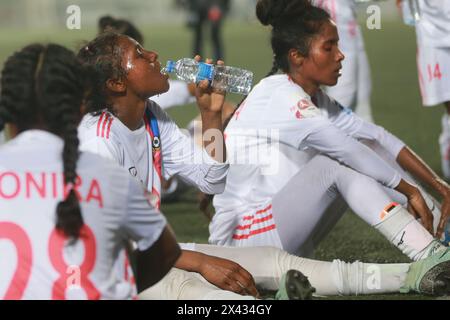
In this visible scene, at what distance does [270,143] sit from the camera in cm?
499

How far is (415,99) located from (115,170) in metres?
9.83

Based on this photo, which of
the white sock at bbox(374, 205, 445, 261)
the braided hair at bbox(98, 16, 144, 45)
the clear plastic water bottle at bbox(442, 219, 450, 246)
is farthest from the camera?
the braided hair at bbox(98, 16, 144, 45)

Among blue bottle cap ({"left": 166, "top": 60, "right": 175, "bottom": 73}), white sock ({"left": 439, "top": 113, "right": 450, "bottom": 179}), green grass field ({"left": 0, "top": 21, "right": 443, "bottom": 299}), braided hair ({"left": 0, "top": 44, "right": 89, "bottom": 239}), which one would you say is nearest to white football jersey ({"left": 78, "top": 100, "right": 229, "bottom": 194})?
blue bottle cap ({"left": 166, "top": 60, "right": 175, "bottom": 73})

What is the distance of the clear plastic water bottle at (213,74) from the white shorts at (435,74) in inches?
80.6

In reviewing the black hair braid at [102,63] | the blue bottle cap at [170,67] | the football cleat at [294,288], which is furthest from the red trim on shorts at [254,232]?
the football cleat at [294,288]

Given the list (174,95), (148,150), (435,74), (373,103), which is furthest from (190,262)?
(373,103)

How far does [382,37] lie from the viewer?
916 inches

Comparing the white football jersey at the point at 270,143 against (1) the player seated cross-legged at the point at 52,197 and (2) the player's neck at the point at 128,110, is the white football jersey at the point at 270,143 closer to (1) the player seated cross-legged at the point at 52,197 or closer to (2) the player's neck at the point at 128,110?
(2) the player's neck at the point at 128,110

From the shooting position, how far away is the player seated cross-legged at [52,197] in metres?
3.15

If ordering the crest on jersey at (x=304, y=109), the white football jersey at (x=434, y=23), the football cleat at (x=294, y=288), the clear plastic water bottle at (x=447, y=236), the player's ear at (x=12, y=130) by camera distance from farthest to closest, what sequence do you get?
1. the white football jersey at (x=434, y=23)
2. the crest on jersey at (x=304, y=109)
3. the clear plastic water bottle at (x=447, y=236)
4. the football cleat at (x=294, y=288)
5. the player's ear at (x=12, y=130)

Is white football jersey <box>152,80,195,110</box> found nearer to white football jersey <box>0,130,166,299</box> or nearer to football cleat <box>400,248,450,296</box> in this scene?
football cleat <box>400,248,450,296</box>

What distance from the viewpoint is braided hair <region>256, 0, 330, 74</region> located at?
16.4ft

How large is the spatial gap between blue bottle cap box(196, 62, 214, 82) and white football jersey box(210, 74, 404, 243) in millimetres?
602

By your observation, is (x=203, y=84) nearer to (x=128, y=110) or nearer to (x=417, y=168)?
(x=128, y=110)
